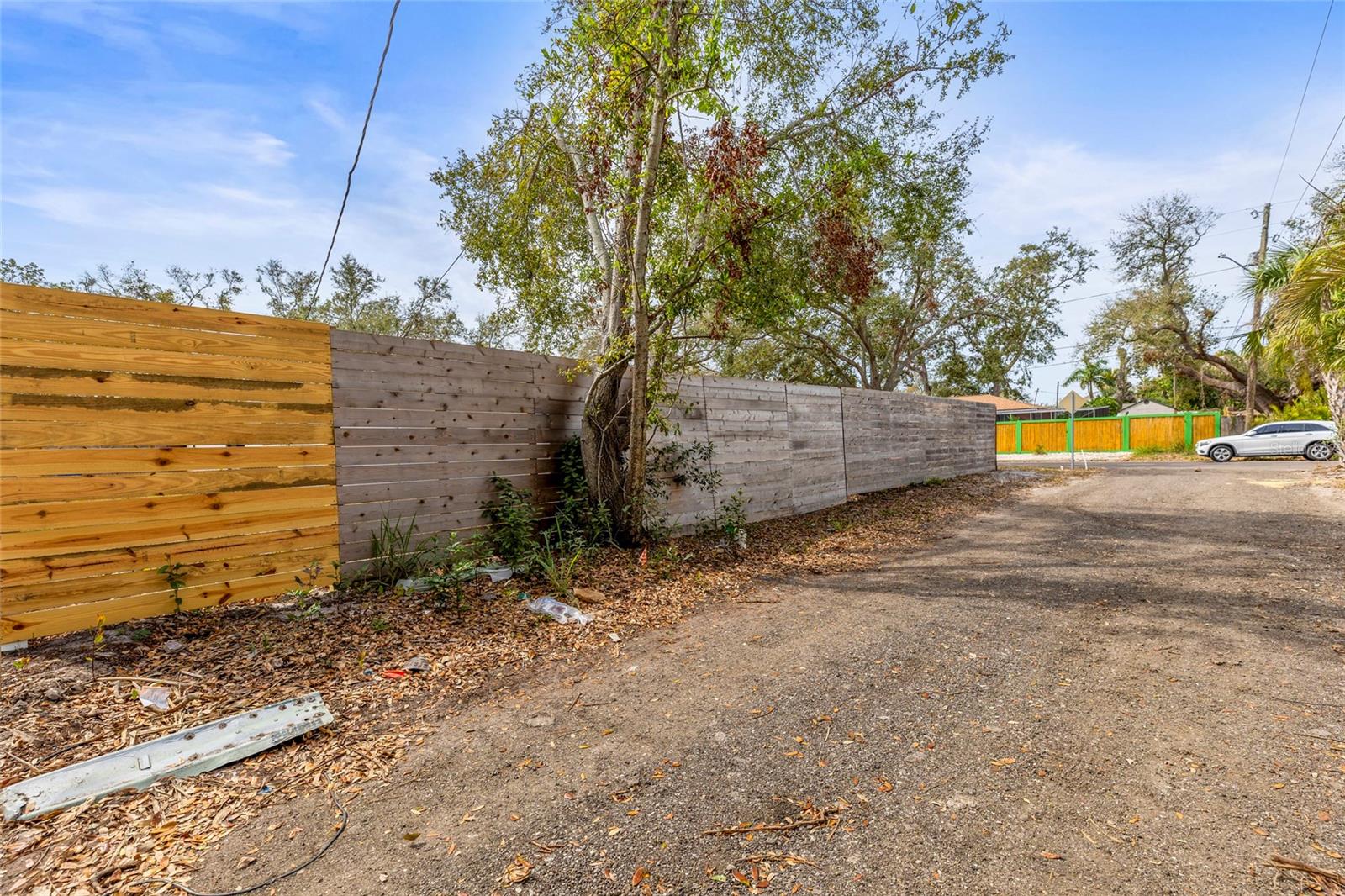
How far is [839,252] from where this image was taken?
7012 mm

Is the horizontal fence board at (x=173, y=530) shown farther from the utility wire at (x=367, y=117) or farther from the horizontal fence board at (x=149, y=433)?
the utility wire at (x=367, y=117)

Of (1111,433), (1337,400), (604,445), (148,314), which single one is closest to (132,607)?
(148,314)

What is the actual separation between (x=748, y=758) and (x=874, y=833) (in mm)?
562

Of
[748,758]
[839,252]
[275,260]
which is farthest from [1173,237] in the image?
[275,260]

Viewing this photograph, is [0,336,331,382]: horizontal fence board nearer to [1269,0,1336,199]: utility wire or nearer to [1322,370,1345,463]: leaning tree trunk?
[1269,0,1336,199]: utility wire

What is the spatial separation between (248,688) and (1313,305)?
12169 mm

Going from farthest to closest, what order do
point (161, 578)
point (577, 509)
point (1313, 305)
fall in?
point (1313, 305) < point (577, 509) < point (161, 578)

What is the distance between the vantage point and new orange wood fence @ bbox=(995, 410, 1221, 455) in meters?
22.3

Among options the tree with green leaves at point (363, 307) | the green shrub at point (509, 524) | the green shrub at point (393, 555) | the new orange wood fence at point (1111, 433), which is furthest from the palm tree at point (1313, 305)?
the tree with green leaves at point (363, 307)

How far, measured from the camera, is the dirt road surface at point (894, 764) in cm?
171

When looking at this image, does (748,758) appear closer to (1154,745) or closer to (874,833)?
(874,833)

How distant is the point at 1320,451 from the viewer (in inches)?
621

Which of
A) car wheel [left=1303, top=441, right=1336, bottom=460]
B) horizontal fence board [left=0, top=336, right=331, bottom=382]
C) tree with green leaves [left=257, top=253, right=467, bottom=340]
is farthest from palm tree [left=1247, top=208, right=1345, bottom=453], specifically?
tree with green leaves [left=257, top=253, right=467, bottom=340]

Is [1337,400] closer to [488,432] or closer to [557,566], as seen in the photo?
[557,566]
